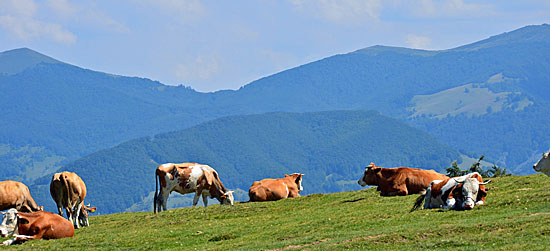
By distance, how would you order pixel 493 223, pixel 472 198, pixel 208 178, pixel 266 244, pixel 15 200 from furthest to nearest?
pixel 208 178, pixel 15 200, pixel 472 198, pixel 266 244, pixel 493 223

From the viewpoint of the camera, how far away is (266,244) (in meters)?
22.0

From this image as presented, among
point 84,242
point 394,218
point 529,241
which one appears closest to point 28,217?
point 84,242

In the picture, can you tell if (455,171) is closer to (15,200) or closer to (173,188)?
(173,188)

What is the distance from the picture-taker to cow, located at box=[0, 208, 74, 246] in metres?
25.7

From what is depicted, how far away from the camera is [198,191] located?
1598 inches

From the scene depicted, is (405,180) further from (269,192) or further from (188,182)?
(188,182)

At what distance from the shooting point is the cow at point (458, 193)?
2422 centimetres

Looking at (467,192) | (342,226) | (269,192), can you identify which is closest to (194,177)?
(269,192)

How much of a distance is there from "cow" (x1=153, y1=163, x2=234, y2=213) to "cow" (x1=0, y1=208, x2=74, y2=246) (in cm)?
1301

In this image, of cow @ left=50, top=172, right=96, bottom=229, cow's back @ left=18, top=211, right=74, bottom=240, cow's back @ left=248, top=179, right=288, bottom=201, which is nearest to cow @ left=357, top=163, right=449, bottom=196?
cow's back @ left=248, top=179, right=288, bottom=201

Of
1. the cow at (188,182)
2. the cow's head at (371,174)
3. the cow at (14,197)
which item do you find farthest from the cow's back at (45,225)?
the cow's head at (371,174)

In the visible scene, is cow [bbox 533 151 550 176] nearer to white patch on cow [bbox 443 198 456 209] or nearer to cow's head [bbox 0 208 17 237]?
white patch on cow [bbox 443 198 456 209]

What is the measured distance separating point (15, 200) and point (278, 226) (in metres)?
13.1

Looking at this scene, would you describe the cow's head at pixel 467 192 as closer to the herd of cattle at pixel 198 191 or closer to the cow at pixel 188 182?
the herd of cattle at pixel 198 191
